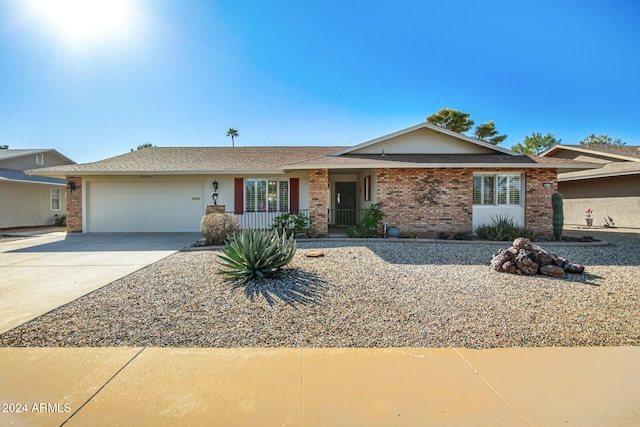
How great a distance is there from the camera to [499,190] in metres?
11.8

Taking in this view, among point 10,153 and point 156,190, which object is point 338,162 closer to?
point 156,190

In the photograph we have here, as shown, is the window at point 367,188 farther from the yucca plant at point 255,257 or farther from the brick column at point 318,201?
the yucca plant at point 255,257

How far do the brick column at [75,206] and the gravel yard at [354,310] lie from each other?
32.9 feet

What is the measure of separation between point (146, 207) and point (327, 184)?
8.50 meters

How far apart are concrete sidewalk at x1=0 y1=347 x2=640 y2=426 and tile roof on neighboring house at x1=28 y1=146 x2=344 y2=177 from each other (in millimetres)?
10042

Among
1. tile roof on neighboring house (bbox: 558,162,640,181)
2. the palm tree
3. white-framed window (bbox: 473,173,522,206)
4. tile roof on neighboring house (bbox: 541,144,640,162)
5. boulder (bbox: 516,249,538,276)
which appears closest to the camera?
boulder (bbox: 516,249,538,276)

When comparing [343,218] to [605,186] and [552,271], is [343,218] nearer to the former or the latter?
[552,271]

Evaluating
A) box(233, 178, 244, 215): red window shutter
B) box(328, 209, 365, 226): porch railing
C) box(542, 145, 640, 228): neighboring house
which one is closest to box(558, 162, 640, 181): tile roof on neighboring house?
box(542, 145, 640, 228): neighboring house

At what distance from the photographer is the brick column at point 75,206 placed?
44.3 feet


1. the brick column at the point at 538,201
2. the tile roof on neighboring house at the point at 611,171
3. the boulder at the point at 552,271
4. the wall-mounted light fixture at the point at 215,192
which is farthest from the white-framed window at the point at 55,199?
the tile roof on neighboring house at the point at 611,171

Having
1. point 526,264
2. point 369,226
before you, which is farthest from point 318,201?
point 526,264

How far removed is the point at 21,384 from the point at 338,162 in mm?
9716

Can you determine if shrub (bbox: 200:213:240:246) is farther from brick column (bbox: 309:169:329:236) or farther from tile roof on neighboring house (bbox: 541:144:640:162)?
tile roof on neighboring house (bbox: 541:144:640:162)

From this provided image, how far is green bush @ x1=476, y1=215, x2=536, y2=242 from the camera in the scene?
10438 mm
